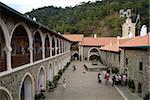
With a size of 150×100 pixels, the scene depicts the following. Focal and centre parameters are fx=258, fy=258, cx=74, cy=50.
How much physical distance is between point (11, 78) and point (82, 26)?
82622 millimetres

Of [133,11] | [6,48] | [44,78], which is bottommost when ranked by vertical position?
[44,78]

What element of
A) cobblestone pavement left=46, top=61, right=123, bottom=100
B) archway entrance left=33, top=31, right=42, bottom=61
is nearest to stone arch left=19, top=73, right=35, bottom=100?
archway entrance left=33, top=31, right=42, bottom=61

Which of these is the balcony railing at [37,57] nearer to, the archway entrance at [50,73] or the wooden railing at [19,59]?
the wooden railing at [19,59]

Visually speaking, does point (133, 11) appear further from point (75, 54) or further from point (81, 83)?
point (81, 83)

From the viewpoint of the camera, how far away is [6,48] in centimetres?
1172

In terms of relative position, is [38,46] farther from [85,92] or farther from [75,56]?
[75,56]

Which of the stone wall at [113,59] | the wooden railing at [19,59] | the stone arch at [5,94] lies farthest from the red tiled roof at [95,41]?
the stone arch at [5,94]

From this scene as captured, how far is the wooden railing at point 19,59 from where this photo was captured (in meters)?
13.2

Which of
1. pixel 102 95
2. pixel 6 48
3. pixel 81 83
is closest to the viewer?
pixel 6 48

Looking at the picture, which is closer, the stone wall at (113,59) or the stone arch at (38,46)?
the stone arch at (38,46)

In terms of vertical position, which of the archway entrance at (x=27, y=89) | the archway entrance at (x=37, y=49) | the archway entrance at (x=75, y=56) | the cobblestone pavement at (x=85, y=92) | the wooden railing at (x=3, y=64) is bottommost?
the cobblestone pavement at (x=85, y=92)

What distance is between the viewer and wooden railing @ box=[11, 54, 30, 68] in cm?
1321

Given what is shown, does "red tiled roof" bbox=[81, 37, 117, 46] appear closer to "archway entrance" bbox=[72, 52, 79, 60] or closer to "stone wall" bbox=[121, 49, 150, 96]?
"archway entrance" bbox=[72, 52, 79, 60]

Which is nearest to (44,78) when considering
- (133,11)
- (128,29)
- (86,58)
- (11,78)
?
(11,78)
